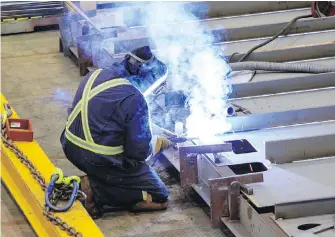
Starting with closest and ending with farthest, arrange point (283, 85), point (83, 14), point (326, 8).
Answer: point (283, 85) → point (83, 14) → point (326, 8)

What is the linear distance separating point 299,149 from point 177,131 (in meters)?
1.06

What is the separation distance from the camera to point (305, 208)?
5.86m

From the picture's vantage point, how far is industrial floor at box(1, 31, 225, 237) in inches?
256

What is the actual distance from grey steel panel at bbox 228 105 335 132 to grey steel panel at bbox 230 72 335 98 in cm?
70

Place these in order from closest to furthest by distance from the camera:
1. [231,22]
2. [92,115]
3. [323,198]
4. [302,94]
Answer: [323,198] < [92,115] < [302,94] < [231,22]

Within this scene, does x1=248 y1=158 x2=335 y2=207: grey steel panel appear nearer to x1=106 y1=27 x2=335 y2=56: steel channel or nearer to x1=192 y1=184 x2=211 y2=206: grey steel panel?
x1=192 y1=184 x2=211 y2=206: grey steel panel

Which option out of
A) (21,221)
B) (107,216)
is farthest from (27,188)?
(107,216)

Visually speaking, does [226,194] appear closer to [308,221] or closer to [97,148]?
[308,221]

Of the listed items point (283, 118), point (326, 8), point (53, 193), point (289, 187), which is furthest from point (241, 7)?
point (53, 193)

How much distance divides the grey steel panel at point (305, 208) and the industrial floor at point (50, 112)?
0.69 metres

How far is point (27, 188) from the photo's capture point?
680cm

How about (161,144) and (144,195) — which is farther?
(161,144)

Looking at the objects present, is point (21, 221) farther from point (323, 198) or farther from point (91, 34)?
point (91, 34)

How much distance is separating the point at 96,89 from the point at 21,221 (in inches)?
49.2
